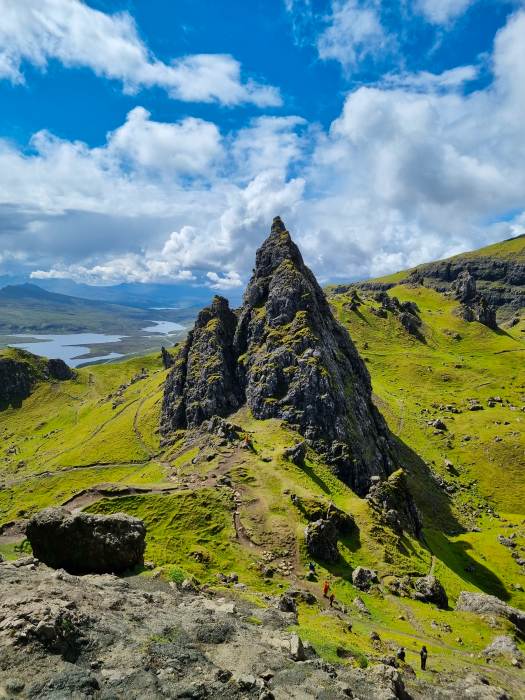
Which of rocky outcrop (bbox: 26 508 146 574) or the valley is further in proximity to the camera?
the valley

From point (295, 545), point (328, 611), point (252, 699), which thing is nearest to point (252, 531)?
point (295, 545)

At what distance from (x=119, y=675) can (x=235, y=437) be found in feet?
241

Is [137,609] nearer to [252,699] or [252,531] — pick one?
[252,699]

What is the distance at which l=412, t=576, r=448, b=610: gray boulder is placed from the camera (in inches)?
2318

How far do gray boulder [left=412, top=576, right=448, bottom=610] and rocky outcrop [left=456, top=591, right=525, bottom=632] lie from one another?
8.86 feet

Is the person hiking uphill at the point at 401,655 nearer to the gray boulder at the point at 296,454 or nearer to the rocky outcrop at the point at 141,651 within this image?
the rocky outcrop at the point at 141,651

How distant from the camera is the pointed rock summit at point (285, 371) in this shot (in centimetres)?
10062

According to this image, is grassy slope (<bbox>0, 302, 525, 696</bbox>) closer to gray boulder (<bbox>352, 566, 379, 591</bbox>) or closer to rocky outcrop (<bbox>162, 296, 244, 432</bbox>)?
gray boulder (<bbox>352, 566, 379, 591</bbox>)

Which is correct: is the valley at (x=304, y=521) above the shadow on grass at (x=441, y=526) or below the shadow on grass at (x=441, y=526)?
above

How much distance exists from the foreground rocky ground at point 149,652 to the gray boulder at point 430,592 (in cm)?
2510

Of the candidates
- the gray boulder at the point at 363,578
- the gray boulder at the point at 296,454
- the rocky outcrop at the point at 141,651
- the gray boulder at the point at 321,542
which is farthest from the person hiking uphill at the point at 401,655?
the gray boulder at the point at 296,454

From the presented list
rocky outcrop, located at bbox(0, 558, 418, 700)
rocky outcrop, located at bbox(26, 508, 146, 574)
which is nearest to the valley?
rocky outcrop, located at bbox(26, 508, 146, 574)

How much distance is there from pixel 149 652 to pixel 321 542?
4079 centimetres

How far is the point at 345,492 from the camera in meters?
85.1
